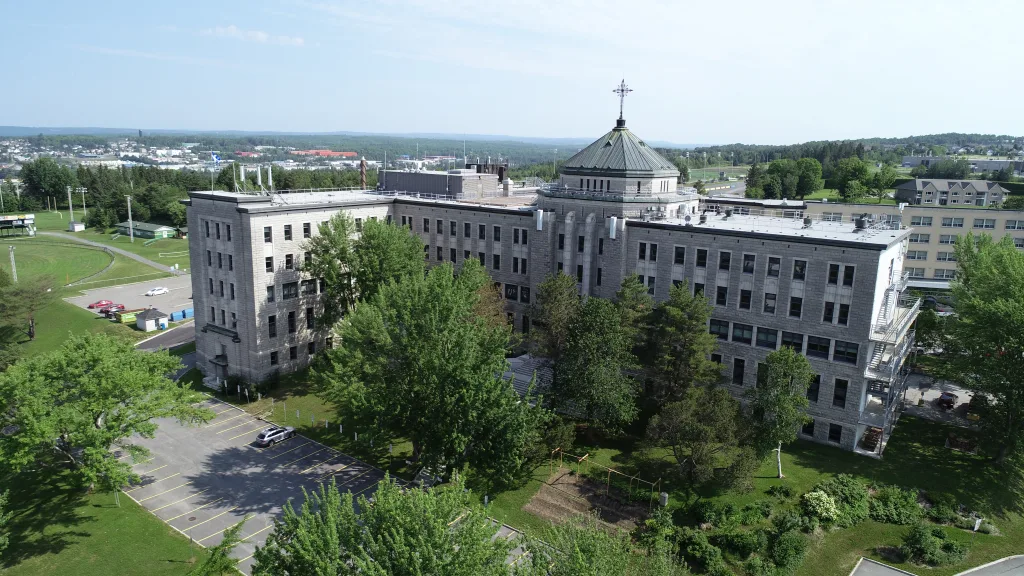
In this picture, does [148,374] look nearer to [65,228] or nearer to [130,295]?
[130,295]

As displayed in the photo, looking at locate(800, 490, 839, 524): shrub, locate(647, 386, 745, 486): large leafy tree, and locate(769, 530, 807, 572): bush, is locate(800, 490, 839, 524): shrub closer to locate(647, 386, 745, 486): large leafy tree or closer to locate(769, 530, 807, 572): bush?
locate(769, 530, 807, 572): bush

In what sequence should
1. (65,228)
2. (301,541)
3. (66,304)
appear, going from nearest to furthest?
1. (301,541)
2. (66,304)
3. (65,228)

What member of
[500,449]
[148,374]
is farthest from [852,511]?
[148,374]

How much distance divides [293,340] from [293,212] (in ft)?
44.2

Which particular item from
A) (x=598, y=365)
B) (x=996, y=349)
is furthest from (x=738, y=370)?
(x=996, y=349)

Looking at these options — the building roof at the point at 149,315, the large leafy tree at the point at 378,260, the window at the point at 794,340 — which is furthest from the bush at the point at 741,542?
the building roof at the point at 149,315

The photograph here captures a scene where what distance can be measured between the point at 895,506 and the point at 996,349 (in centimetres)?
1572

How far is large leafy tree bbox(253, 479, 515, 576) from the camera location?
22.9 metres

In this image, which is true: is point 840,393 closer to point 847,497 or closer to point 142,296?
point 847,497

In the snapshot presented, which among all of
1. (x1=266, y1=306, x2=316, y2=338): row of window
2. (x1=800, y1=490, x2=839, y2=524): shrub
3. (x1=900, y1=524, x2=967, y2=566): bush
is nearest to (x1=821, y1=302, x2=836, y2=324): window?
(x1=800, y1=490, x2=839, y2=524): shrub

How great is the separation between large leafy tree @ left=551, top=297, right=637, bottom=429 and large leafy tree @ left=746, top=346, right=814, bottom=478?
8.97 meters

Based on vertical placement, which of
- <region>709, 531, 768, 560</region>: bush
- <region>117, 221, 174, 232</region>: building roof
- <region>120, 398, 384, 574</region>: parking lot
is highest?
<region>117, 221, 174, 232</region>: building roof

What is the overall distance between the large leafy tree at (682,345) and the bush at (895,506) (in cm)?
1335

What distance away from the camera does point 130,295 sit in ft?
349
